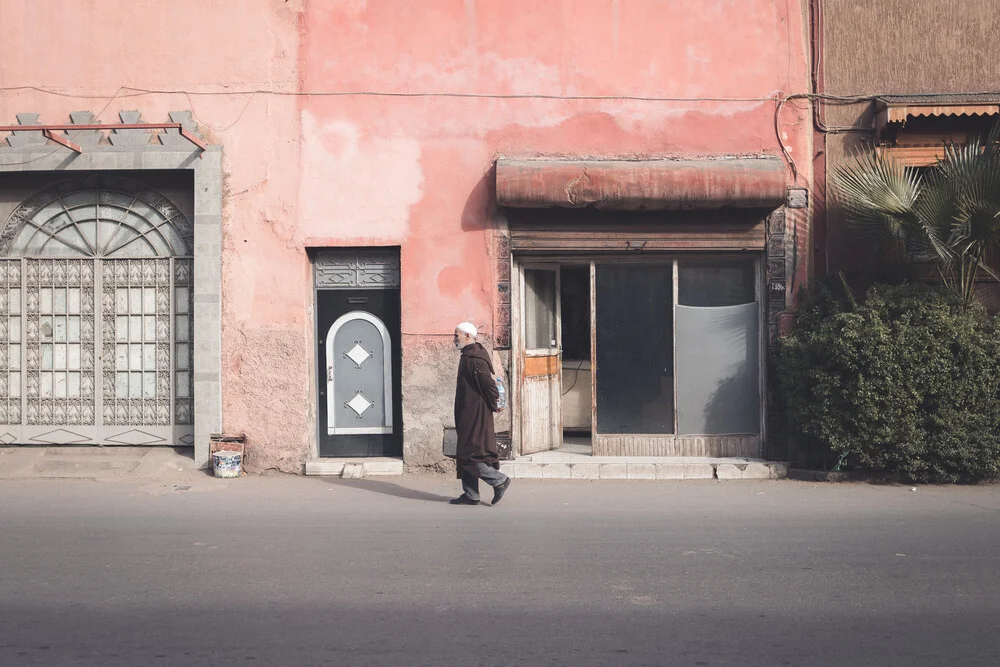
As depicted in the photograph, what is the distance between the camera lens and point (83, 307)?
1172 centimetres

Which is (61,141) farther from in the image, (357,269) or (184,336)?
(357,269)

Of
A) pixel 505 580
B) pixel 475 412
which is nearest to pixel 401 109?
pixel 475 412

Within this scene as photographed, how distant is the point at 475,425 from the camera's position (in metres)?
8.89

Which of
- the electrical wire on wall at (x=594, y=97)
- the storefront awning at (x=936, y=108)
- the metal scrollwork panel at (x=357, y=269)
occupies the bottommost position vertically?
the metal scrollwork panel at (x=357, y=269)

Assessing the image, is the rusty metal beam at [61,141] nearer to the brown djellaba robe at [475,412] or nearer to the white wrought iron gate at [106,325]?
the white wrought iron gate at [106,325]

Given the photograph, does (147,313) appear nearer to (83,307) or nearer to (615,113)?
(83,307)

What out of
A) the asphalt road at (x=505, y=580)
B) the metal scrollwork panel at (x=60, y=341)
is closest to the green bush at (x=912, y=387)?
the asphalt road at (x=505, y=580)

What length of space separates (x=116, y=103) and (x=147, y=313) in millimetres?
2548

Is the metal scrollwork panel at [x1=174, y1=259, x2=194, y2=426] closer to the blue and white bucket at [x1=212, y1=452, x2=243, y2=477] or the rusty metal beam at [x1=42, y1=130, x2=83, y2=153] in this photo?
the blue and white bucket at [x1=212, y1=452, x2=243, y2=477]

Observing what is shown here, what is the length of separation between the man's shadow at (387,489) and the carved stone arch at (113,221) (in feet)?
11.5

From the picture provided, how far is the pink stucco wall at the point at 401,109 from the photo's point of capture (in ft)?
36.9

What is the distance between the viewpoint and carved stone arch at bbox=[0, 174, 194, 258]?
11648 millimetres

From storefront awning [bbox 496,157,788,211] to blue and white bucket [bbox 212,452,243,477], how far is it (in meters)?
4.24

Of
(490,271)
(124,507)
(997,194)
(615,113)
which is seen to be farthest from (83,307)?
(997,194)
